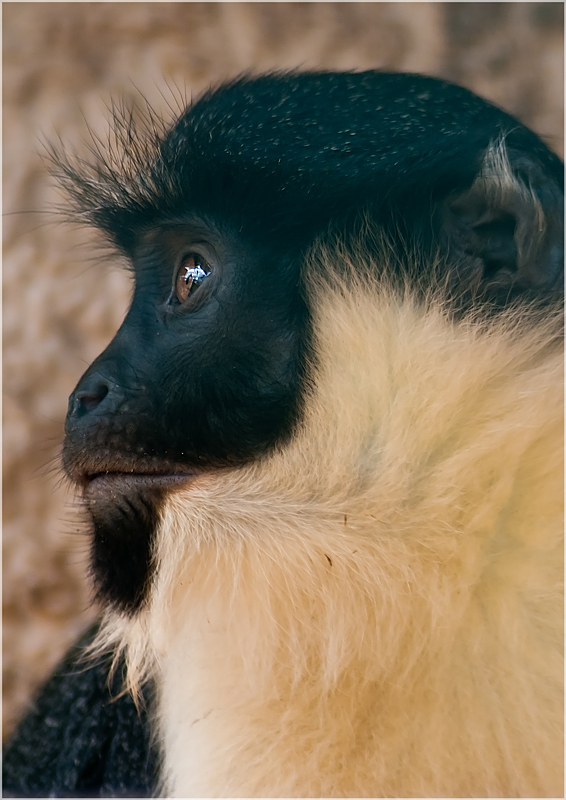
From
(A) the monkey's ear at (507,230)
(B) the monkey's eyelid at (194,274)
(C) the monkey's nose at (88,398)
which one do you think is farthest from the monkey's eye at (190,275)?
(A) the monkey's ear at (507,230)

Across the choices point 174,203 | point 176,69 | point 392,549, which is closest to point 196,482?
point 392,549

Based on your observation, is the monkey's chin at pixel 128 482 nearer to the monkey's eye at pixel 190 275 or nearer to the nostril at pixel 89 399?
the nostril at pixel 89 399

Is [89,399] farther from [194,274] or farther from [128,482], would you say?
[194,274]

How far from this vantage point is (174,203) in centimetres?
164

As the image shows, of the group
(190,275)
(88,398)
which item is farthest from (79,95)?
(88,398)

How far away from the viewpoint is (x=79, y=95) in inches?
144

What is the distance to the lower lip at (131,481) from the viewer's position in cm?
146

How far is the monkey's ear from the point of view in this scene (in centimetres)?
140

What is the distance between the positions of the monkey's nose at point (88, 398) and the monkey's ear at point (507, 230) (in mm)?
663

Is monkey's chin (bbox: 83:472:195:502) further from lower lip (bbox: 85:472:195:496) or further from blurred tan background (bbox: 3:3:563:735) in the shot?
blurred tan background (bbox: 3:3:563:735)

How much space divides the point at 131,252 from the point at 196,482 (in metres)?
0.63

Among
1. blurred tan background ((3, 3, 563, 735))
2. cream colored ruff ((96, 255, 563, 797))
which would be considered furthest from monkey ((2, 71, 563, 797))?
blurred tan background ((3, 3, 563, 735))

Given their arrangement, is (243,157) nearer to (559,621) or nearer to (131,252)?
(131,252)

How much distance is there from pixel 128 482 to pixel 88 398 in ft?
Answer: 0.57
